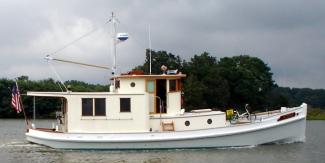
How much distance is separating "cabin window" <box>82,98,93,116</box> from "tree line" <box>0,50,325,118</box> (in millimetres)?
38859

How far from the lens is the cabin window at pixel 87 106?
28.8m

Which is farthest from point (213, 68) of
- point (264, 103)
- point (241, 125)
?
point (241, 125)

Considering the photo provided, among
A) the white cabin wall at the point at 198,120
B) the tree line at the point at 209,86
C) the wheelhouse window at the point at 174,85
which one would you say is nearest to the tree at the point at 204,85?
the tree line at the point at 209,86

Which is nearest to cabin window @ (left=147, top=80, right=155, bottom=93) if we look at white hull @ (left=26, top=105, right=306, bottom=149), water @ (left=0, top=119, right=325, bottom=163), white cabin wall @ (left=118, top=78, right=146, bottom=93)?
white cabin wall @ (left=118, top=78, right=146, bottom=93)

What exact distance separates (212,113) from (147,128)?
2876mm

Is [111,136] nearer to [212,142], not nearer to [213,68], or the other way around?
[212,142]

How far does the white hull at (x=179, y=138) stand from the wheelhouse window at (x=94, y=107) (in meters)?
0.95

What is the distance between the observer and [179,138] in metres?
28.1

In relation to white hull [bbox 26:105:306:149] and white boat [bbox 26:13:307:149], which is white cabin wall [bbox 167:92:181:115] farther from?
white hull [bbox 26:105:306:149]

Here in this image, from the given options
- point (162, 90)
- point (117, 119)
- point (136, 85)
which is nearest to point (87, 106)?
point (117, 119)

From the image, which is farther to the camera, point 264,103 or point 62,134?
point 264,103

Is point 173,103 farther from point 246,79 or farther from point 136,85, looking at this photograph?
point 246,79

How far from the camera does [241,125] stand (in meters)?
28.7

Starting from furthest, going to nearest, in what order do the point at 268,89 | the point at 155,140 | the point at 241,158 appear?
the point at 268,89
the point at 155,140
the point at 241,158
